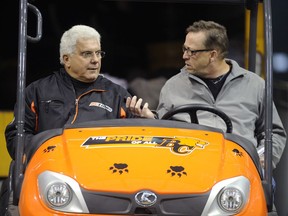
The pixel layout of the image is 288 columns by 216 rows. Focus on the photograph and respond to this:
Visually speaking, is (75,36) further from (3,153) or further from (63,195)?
(3,153)

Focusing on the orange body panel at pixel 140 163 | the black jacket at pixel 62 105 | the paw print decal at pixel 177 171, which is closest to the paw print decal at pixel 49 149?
the orange body panel at pixel 140 163

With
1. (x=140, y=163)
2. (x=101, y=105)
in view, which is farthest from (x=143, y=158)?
(x=101, y=105)

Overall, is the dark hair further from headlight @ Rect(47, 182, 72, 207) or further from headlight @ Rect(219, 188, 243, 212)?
headlight @ Rect(47, 182, 72, 207)

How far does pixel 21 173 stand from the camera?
5.03 metres

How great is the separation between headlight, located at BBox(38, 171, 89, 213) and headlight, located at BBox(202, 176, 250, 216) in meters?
0.56

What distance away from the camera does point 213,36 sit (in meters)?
6.04

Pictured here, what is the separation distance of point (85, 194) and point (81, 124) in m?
0.70

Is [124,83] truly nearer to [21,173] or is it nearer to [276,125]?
[276,125]

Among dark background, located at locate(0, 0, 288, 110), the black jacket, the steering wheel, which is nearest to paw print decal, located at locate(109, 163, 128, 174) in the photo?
the steering wheel

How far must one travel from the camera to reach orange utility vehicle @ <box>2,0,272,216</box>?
4.68 meters

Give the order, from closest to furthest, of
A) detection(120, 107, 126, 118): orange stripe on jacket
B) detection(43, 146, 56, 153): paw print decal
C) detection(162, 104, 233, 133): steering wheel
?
detection(43, 146, 56, 153): paw print decal → detection(162, 104, 233, 133): steering wheel → detection(120, 107, 126, 118): orange stripe on jacket

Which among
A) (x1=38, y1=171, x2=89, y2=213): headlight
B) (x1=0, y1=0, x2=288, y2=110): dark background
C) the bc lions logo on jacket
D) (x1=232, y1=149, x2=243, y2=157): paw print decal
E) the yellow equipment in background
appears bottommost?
the yellow equipment in background

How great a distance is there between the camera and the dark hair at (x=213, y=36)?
602cm

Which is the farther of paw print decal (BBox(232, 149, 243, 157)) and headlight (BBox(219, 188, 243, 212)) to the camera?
paw print decal (BBox(232, 149, 243, 157))
